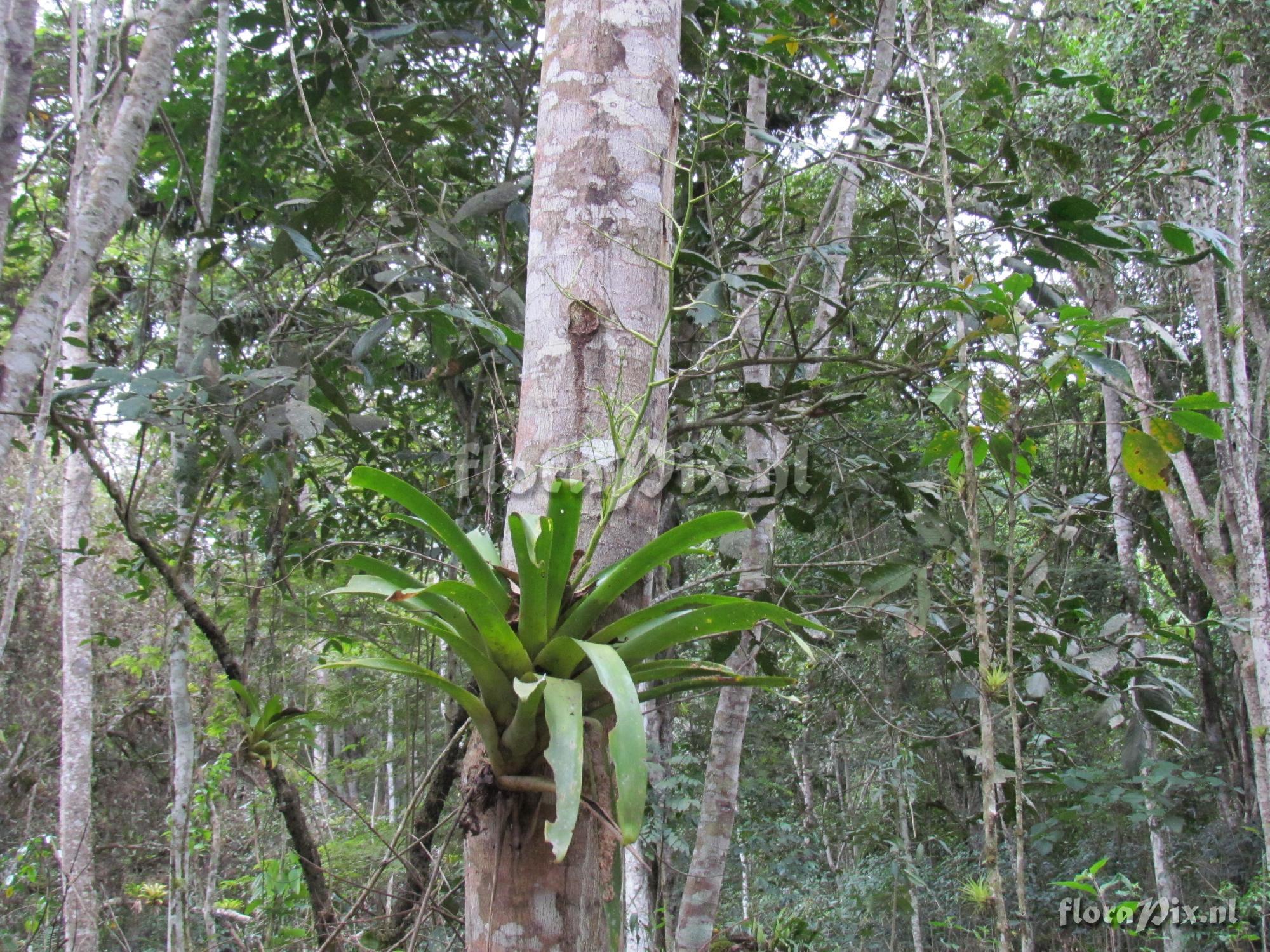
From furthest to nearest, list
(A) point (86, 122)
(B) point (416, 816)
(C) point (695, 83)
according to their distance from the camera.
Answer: (C) point (695, 83) → (B) point (416, 816) → (A) point (86, 122)

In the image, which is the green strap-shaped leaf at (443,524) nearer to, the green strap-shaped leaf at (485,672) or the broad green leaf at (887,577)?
the green strap-shaped leaf at (485,672)

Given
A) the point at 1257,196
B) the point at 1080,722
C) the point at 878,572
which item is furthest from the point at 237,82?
the point at 1080,722

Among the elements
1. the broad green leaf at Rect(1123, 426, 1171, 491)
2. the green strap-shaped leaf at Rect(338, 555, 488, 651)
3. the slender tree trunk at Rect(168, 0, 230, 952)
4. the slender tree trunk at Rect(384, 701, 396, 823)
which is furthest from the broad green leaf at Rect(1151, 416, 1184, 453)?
the slender tree trunk at Rect(384, 701, 396, 823)

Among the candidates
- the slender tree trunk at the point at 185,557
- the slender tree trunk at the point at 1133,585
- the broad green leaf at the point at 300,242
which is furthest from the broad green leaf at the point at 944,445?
the slender tree trunk at the point at 1133,585

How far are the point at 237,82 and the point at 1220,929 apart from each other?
22.2 feet

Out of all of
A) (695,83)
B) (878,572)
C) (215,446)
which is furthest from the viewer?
(695,83)

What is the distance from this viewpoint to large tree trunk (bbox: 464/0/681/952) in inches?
33.1

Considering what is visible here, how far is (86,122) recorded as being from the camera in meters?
1.43

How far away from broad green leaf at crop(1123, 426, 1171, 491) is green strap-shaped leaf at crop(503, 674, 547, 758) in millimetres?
1151

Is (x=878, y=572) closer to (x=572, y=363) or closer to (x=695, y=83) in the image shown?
(x=572, y=363)

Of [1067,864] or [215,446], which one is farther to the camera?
[1067,864]

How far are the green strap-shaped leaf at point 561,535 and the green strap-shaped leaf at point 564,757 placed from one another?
10 cm

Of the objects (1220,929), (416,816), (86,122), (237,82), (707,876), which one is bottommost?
(1220,929)

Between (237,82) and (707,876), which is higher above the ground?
(237,82)
